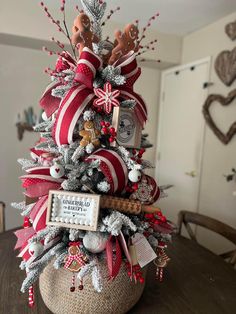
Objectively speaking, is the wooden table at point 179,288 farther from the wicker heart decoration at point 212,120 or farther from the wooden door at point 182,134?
the wooden door at point 182,134

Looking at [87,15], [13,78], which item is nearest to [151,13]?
[13,78]

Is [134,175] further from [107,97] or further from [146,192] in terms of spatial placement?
[107,97]

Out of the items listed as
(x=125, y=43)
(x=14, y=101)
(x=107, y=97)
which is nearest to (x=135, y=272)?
(x=107, y=97)

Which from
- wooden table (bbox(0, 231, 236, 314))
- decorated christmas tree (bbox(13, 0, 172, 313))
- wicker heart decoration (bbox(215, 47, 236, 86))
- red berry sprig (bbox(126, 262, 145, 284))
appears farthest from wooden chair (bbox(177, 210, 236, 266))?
wicker heart decoration (bbox(215, 47, 236, 86))

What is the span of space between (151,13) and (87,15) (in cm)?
187

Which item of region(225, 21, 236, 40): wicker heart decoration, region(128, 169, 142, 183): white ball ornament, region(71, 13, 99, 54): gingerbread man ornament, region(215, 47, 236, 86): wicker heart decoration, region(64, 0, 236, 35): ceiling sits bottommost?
region(128, 169, 142, 183): white ball ornament

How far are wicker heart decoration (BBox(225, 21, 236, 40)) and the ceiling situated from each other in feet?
0.40

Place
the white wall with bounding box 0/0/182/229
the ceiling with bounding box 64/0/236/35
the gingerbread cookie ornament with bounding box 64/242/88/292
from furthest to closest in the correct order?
1. the white wall with bounding box 0/0/182/229
2. the ceiling with bounding box 64/0/236/35
3. the gingerbread cookie ornament with bounding box 64/242/88/292

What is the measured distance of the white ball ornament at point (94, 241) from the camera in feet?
2.39

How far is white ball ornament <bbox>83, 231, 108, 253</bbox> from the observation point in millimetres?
729

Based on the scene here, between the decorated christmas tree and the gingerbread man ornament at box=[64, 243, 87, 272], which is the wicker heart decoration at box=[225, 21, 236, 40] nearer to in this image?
the decorated christmas tree

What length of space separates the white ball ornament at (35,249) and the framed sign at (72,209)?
0.07 m

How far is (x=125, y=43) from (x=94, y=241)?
2.16ft

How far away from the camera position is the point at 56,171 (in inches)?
28.8
